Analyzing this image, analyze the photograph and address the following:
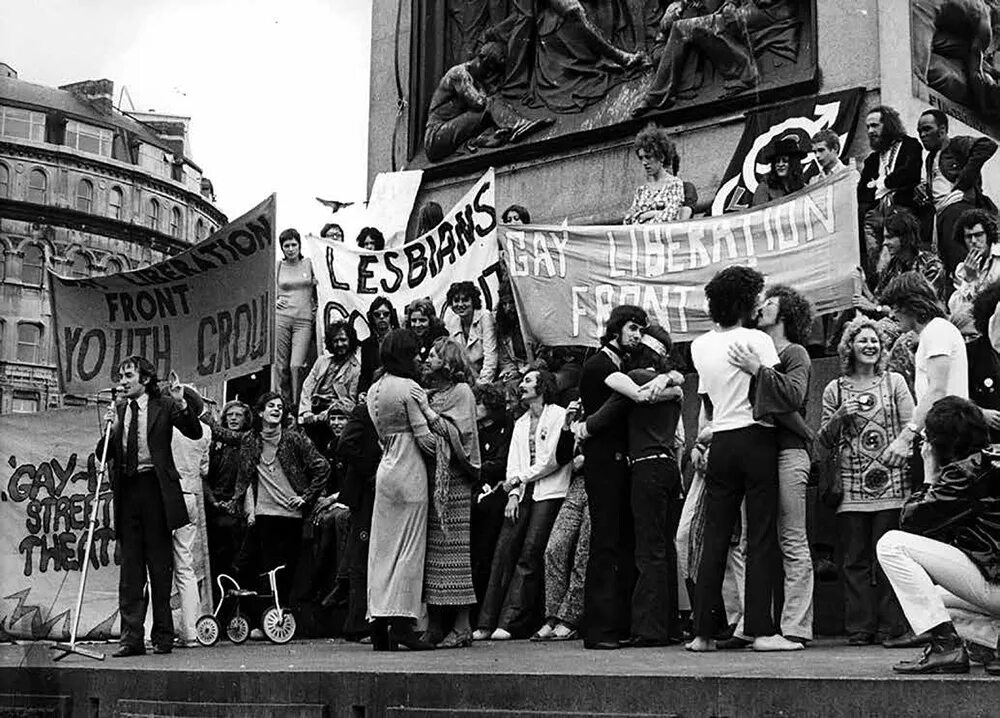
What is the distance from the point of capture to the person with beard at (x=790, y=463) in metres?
8.30

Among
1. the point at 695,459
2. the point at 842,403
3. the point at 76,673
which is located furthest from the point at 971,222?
the point at 76,673

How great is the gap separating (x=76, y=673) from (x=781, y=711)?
486 cm

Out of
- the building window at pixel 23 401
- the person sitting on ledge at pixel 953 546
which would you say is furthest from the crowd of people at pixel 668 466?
the building window at pixel 23 401

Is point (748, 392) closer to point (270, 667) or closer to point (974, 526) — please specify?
point (974, 526)

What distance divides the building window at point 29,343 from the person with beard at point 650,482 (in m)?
64.8

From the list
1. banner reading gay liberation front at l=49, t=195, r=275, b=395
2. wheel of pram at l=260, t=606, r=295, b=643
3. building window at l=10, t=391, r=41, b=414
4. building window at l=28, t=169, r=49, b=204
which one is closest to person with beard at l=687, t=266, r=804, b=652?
wheel of pram at l=260, t=606, r=295, b=643

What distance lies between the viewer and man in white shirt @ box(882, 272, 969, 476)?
8227mm

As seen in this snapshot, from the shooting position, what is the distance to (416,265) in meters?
14.8

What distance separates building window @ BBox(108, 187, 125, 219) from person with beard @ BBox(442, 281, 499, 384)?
209 ft

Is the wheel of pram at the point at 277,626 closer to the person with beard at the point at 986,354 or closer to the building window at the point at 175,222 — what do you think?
the person with beard at the point at 986,354

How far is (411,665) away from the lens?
8.18m

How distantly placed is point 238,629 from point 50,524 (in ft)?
9.55

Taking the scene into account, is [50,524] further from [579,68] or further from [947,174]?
[947,174]

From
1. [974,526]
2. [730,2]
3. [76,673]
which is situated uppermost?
[730,2]
